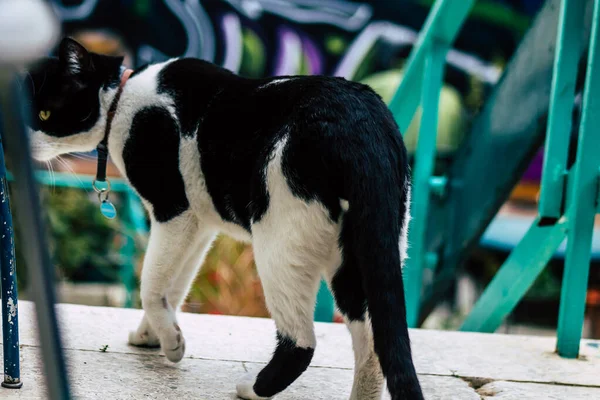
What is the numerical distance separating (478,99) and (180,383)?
5.54 metres

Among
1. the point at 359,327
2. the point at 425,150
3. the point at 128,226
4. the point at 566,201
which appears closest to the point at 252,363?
the point at 359,327

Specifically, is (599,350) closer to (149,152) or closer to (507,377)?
(507,377)

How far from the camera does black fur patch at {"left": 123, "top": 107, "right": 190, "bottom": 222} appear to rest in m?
2.21

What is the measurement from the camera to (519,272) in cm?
296

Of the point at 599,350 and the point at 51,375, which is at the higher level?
the point at 51,375

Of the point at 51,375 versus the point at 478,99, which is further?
the point at 478,99

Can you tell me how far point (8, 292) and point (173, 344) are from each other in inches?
22.2

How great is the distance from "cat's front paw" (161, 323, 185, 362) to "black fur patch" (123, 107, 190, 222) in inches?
14.7

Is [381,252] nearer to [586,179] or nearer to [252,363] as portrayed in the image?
[252,363]

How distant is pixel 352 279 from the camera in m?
1.95

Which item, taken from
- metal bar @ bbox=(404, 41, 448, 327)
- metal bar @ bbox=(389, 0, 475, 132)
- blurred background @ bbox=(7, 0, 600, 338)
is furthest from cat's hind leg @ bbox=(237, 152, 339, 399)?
blurred background @ bbox=(7, 0, 600, 338)

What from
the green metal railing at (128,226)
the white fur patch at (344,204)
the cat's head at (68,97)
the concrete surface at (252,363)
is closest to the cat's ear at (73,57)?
the cat's head at (68,97)

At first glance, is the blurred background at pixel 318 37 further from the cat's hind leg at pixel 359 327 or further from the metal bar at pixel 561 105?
the cat's hind leg at pixel 359 327

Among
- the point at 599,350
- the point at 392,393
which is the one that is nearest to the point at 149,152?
the point at 392,393
